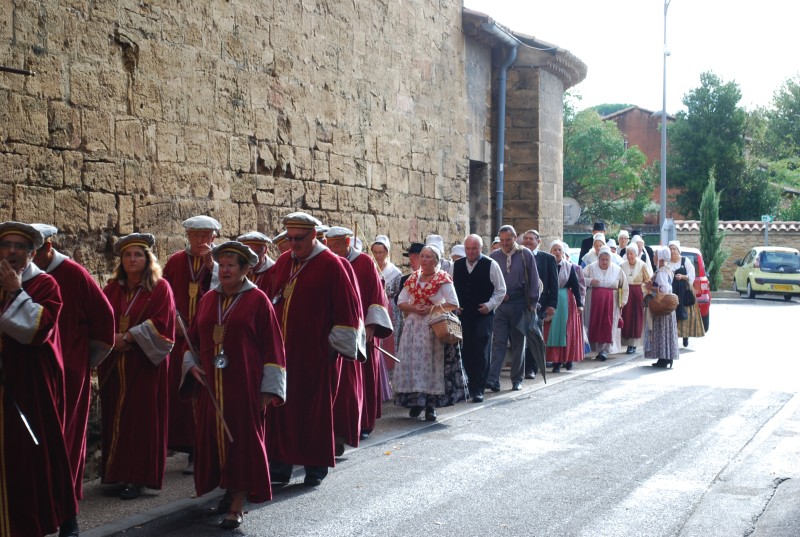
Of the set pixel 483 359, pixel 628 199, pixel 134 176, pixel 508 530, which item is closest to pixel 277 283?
pixel 134 176

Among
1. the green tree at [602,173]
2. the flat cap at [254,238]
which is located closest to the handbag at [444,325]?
the flat cap at [254,238]

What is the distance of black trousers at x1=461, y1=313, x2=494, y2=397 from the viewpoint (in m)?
11.5

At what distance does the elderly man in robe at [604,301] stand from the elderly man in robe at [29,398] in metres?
11.4

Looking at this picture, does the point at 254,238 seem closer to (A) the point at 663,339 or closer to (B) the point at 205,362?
(B) the point at 205,362

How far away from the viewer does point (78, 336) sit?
19.9 ft

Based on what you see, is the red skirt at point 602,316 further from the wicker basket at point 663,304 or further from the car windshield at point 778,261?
the car windshield at point 778,261

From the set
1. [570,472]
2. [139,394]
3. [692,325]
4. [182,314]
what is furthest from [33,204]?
[692,325]

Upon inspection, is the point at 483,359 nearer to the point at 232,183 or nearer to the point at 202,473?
the point at 232,183

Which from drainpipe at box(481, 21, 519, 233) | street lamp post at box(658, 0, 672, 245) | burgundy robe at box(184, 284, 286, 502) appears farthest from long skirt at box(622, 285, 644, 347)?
street lamp post at box(658, 0, 672, 245)

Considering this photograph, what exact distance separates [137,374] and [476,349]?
5096 mm

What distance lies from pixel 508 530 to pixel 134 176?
14.0 feet

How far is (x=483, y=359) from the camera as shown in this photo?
1158cm

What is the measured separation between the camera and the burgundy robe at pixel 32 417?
208 inches

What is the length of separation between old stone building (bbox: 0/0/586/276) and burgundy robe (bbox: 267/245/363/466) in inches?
72.2
